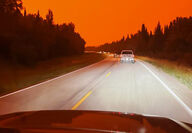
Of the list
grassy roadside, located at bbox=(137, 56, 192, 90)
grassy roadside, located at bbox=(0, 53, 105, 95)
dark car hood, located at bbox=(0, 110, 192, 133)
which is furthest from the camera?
grassy roadside, located at bbox=(137, 56, 192, 90)

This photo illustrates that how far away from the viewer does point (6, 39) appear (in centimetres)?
3672

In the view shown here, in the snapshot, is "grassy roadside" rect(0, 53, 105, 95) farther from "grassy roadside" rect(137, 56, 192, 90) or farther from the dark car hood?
"grassy roadside" rect(137, 56, 192, 90)

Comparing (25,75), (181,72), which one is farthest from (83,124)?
(25,75)

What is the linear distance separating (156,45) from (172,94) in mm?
119439

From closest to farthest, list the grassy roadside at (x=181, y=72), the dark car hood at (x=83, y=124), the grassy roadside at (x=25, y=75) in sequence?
the dark car hood at (x=83, y=124), the grassy roadside at (x=25, y=75), the grassy roadside at (x=181, y=72)

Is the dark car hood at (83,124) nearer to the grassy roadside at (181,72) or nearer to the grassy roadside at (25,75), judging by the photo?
the grassy roadside at (25,75)

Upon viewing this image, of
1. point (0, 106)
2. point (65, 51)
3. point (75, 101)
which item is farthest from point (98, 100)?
point (65, 51)

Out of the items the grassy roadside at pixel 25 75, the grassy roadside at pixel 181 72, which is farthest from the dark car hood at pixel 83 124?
the grassy roadside at pixel 181 72

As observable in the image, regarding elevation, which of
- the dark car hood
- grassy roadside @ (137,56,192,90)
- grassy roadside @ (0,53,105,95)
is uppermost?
the dark car hood

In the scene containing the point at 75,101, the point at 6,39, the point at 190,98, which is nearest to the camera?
the point at 75,101

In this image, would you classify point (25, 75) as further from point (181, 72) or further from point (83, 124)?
point (83, 124)

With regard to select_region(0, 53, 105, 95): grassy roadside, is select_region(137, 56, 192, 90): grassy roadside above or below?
above

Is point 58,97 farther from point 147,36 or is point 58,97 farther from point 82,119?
point 147,36

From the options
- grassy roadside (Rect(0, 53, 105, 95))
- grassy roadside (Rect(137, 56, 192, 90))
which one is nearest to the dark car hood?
grassy roadside (Rect(0, 53, 105, 95))
